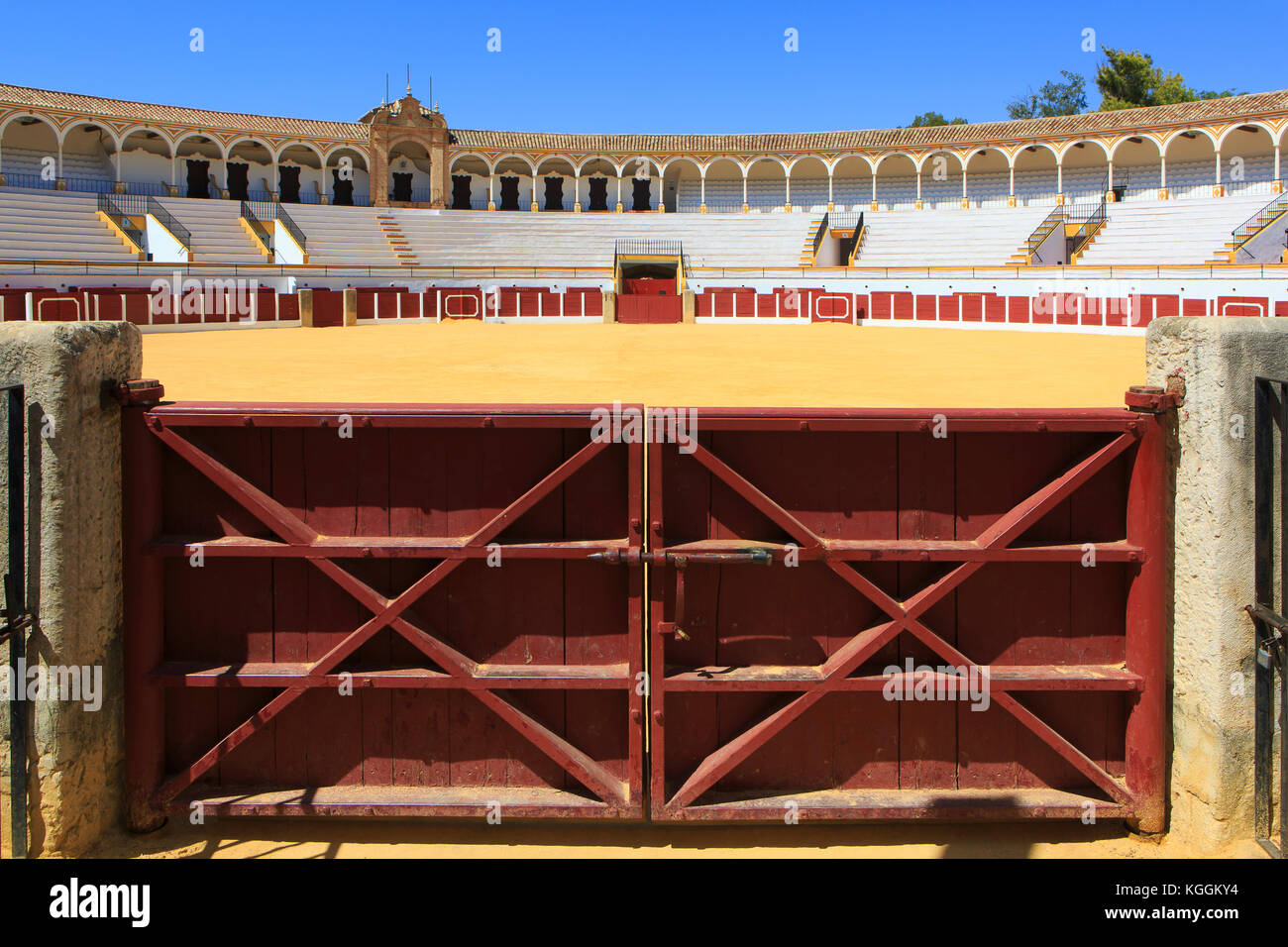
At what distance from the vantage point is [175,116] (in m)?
34.0

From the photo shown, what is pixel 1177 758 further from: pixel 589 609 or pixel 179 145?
pixel 179 145

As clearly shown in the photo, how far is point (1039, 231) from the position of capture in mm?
30891

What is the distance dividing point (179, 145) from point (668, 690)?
125 ft

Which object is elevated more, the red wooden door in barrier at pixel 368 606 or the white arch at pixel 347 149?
the white arch at pixel 347 149

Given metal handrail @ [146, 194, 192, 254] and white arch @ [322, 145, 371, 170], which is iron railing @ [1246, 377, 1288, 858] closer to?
metal handrail @ [146, 194, 192, 254]

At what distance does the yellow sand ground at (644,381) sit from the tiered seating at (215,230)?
7.95m

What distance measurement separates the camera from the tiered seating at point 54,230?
24938 mm

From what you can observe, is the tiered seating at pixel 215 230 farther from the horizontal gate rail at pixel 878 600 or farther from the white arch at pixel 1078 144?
the horizontal gate rail at pixel 878 600

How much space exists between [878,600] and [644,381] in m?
7.61

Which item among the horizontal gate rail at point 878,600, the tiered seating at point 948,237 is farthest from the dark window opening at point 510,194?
the horizontal gate rail at point 878,600

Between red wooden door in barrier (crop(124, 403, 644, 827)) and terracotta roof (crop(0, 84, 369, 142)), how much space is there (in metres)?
33.6

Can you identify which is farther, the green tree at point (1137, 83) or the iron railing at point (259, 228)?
the green tree at point (1137, 83)

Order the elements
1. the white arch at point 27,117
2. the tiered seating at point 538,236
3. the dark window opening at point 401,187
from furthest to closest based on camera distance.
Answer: the dark window opening at point 401,187
the tiered seating at point 538,236
the white arch at point 27,117
